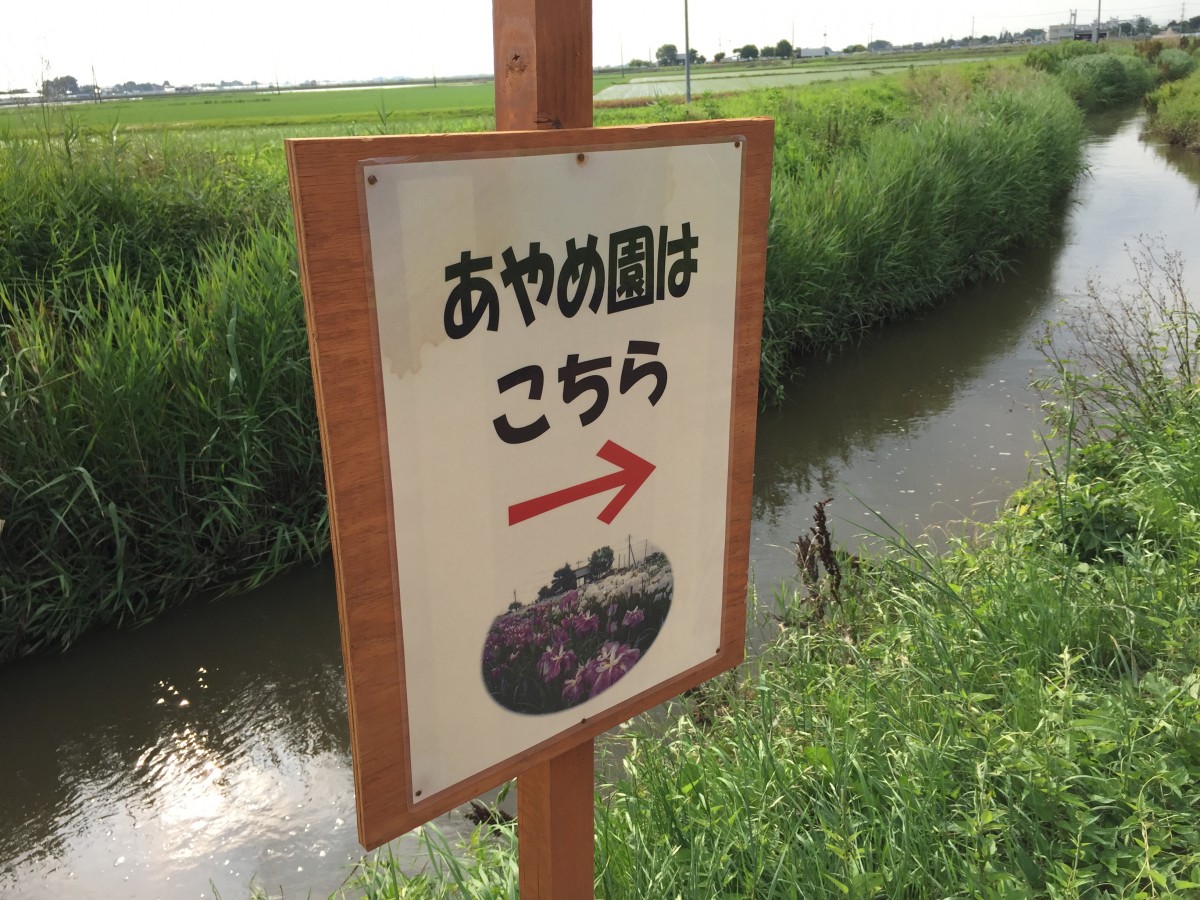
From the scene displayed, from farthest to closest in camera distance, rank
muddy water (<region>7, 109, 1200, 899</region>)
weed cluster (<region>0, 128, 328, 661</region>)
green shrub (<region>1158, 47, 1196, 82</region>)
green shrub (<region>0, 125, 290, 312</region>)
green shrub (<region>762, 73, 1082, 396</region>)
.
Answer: green shrub (<region>1158, 47, 1196, 82</region>) → green shrub (<region>762, 73, 1082, 396</region>) → green shrub (<region>0, 125, 290, 312</region>) → weed cluster (<region>0, 128, 328, 661</region>) → muddy water (<region>7, 109, 1200, 899</region>)

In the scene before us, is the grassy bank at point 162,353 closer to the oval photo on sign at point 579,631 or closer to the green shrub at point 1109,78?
the oval photo on sign at point 579,631

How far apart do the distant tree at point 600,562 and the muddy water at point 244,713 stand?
0.26 m

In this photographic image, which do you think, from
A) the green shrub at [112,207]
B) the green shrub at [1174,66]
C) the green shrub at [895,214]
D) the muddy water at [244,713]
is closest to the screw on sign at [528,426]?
the muddy water at [244,713]

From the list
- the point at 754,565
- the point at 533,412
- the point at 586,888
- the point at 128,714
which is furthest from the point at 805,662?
the point at 128,714

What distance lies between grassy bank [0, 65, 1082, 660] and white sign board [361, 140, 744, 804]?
2.70 m

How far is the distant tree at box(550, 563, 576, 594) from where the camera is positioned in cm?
117

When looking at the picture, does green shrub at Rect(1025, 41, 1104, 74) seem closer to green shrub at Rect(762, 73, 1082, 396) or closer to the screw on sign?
green shrub at Rect(762, 73, 1082, 396)

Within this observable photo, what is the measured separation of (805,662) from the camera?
2.62 m

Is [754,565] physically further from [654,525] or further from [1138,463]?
[654,525]

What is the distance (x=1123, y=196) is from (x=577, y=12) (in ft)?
44.1

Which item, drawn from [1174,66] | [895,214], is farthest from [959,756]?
[1174,66]

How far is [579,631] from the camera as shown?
1212mm

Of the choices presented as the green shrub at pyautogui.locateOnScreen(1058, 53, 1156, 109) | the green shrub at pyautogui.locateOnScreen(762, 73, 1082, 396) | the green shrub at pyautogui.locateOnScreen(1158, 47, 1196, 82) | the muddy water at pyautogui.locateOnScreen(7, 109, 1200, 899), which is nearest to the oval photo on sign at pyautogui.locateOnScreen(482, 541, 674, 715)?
the muddy water at pyautogui.locateOnScreen(7, 109, 1200, 899)

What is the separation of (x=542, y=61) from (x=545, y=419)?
421 millimetres
